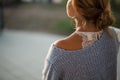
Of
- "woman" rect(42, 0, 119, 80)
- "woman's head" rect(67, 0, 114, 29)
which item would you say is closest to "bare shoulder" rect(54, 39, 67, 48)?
"woman" rect(42, 0, 119, 80)

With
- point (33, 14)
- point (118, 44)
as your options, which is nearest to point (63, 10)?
point (33, 14)

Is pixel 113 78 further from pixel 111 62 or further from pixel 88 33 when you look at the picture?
pixel 88 33

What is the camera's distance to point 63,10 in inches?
267

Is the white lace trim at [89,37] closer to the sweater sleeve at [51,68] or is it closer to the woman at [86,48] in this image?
the woman at [86,48]

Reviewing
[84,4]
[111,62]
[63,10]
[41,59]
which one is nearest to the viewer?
[84,4]

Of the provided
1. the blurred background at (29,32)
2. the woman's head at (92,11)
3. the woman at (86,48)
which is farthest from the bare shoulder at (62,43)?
the blurred background at (29,32)

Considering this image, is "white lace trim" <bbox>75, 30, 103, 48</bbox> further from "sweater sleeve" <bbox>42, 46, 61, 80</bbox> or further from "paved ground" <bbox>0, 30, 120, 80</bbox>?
"paved ground" <bbox>0, 30, 120, 80</bbox>

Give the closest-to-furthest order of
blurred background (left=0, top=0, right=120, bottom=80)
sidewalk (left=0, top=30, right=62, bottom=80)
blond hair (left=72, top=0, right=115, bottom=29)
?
blond hair (left=72, top=0, right=115, bottom=29)
sidewalk (left=0, top=30, right=62, bottom=80)
blurred background (left=0, top=0, right=120, bottom=80)

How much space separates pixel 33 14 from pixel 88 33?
564 cm

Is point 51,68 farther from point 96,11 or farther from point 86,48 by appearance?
point 96,11

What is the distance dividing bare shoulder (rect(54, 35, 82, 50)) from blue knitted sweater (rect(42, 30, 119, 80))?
0.05 feet

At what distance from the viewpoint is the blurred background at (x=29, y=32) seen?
4227mm

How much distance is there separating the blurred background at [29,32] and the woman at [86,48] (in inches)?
97.4

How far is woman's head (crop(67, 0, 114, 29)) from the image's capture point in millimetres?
1331
